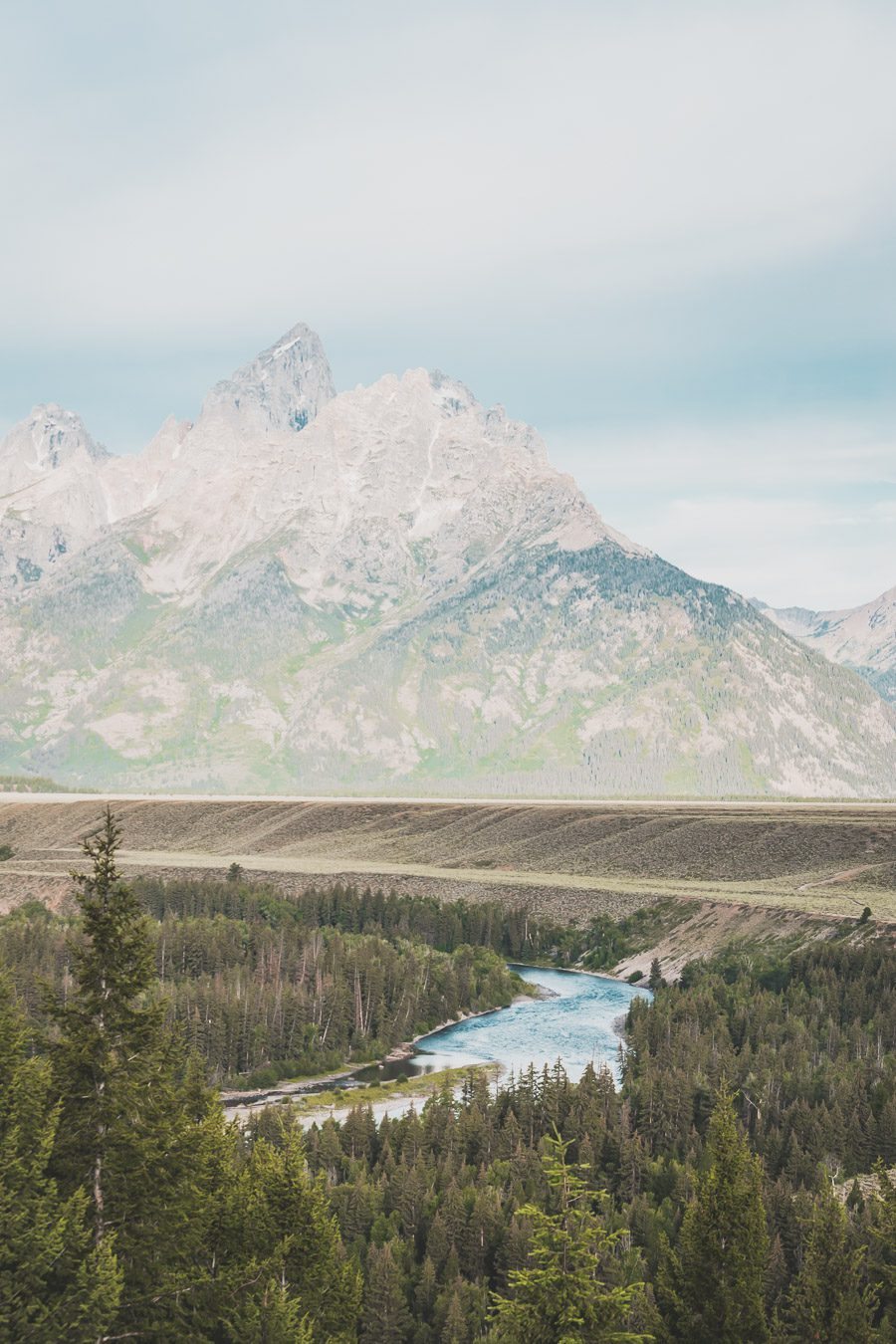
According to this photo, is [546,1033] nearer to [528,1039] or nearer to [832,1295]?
[528,1039]

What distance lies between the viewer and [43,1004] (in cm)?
3594

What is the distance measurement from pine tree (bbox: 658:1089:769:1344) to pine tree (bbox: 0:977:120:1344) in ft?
61.0

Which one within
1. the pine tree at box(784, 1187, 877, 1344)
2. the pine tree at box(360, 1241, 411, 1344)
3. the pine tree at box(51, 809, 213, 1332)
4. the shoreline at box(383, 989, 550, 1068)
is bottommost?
the shoreline at box(383, 989, 550, 1068)

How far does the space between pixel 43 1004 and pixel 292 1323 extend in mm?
12564

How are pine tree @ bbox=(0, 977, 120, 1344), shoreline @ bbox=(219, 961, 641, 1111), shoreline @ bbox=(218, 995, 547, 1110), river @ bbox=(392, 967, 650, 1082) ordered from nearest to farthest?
pine tree @ bbox=(0, 977, 120, 1344), shoreline @ bbox=(218, 995, 547, 1110), shoreline @ bbox=(219, 961, 641, 1111), river @ bbox=(392, 967, 650, 1082)

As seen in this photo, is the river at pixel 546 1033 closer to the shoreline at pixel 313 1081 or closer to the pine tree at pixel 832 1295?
the shoreline at pixel 313 1081

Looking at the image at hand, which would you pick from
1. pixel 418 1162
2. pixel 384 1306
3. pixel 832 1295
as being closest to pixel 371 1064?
pixel 418 1162

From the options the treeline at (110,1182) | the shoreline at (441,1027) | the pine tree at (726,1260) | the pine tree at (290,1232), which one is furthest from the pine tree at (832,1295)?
the shoreline at (441,1027)

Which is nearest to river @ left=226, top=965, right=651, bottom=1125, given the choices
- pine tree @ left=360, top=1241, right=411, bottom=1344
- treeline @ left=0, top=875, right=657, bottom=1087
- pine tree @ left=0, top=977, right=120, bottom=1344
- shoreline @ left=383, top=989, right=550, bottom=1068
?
shoreline @ left=383, top=989, right=550, bottom=1068

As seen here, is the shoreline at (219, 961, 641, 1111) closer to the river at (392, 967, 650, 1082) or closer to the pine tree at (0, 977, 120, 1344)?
the river at (392, 967, 650, 1082)


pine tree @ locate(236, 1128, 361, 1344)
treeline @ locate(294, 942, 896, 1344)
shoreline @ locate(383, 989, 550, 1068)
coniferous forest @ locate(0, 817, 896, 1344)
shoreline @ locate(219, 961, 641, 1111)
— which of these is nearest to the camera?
coniferous forest @ locate(0, 817, 896, 1344)

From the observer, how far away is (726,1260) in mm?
39781

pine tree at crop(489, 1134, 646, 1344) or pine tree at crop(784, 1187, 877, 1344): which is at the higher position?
pine tree at crop(489, 1134, 646, 1344)

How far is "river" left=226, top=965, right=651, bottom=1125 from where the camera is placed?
115250mm
